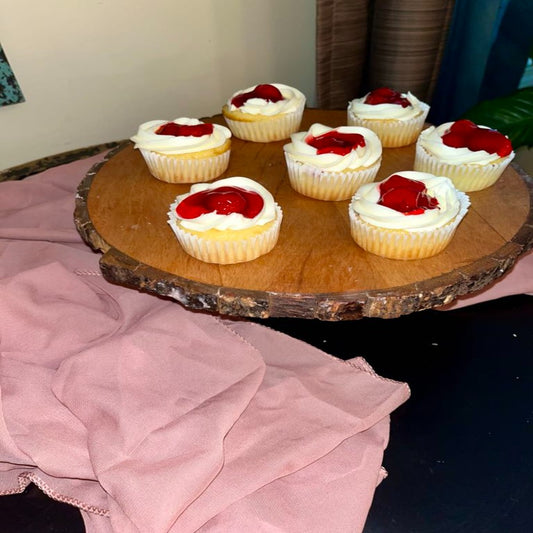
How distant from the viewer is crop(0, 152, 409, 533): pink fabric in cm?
97

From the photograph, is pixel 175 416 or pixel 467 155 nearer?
pixel 175 416

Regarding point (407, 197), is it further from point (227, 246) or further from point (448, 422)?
point (448, 422)

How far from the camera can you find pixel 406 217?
1.08m

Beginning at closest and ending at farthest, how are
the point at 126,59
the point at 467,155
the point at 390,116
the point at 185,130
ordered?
the point at 467,155, the point at 185,130, the point at 390,116, the point at 126,59

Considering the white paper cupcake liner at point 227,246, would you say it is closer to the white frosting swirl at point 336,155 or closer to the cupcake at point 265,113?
the white frosting swirl at point 336,155

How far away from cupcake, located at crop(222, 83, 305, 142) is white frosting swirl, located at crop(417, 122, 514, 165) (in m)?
0.41

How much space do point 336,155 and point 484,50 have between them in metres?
1.14

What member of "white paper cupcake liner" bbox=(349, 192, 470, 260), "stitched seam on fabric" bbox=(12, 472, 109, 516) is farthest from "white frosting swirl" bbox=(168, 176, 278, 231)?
"stitched seam on fabric" bbox=(12, 472, 109, 516)

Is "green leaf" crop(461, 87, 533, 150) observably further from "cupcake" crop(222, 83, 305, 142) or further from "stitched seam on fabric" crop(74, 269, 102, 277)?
"stitched seam on fabric" crop(74, 269, 102, 277)

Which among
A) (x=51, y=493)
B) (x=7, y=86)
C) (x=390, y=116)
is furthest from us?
(x=7, y=86)

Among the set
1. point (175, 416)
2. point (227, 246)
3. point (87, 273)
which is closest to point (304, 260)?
point (227, 246)

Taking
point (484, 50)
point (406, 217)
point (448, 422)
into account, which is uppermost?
point (406, 217)

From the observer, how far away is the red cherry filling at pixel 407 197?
3.61 feet

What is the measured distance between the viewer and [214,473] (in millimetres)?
979
